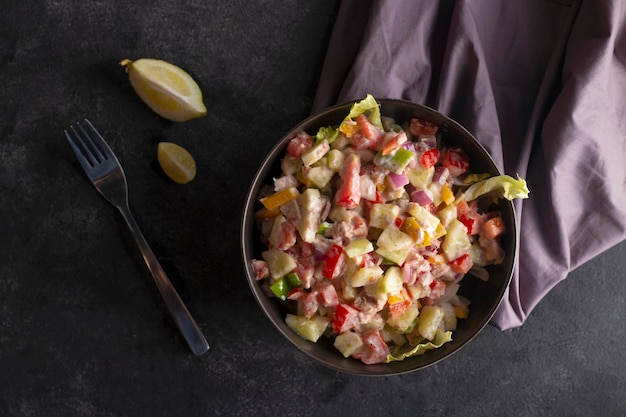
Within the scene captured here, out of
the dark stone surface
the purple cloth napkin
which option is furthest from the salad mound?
the dark stone surface

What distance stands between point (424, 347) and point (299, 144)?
36.8 inches

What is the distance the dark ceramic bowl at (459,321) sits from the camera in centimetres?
238

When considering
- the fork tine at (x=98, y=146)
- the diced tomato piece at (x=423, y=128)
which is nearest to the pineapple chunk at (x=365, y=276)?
the diced tomato piece at (x=423, y=128)

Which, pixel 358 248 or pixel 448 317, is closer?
pixel 358 248

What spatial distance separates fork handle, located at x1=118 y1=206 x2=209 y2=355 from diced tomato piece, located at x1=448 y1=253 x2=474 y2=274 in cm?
114

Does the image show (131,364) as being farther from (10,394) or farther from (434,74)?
(434,74)

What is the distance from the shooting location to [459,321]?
2.57 meters

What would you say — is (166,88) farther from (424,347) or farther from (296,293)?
(424,347)

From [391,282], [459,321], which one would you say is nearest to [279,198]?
[391,282]

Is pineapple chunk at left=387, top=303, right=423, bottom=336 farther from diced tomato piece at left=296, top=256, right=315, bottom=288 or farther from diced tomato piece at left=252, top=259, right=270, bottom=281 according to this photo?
diced tomato piece at left=252, top=259, right=270, bottom=281

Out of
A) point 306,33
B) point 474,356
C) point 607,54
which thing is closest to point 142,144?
point 306,33

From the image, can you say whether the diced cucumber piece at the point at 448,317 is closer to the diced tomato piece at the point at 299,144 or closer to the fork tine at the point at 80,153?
the diced tomato piece at the point at 299,144

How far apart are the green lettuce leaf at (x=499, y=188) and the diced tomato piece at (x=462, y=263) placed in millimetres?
232

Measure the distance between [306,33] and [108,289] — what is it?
1.47 metres
